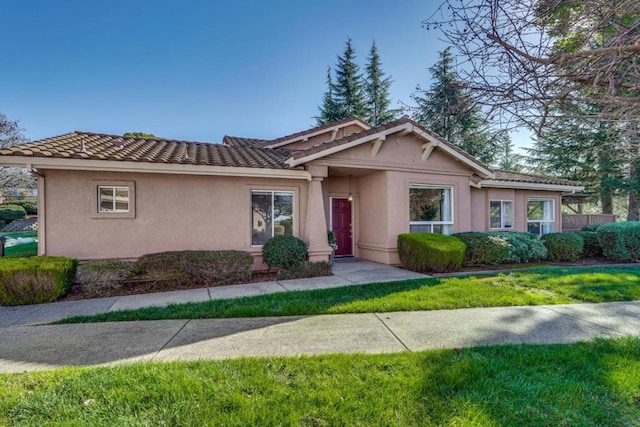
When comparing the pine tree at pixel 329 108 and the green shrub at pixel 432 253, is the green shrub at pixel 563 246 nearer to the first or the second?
the green shrub at pixel 432 253

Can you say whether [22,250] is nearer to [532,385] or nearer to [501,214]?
[532,385]

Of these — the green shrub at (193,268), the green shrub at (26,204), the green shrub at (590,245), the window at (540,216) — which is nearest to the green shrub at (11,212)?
the green shrub at (26,204)

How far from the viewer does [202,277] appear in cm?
794

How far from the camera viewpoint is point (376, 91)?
2994 cm

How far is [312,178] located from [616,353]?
790 cm

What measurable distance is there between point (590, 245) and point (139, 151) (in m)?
17.6

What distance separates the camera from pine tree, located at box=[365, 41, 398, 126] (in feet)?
97.6

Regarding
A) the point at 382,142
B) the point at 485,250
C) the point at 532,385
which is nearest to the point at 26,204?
the point at 382,142

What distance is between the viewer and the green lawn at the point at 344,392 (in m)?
2.47

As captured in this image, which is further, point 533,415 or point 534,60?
point 534,60

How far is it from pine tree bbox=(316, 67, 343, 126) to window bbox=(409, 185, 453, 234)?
1917cm

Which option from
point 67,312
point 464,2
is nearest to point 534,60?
point 464,2

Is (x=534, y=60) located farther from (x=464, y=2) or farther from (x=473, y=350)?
(x=473, y=350)

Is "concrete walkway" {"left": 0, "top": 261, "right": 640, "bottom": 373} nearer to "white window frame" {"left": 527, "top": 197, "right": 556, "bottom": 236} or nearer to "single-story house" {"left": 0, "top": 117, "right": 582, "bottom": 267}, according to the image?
"single-story house" {"left": 0, "top": 117, "right": 582, "bottom": 267}
